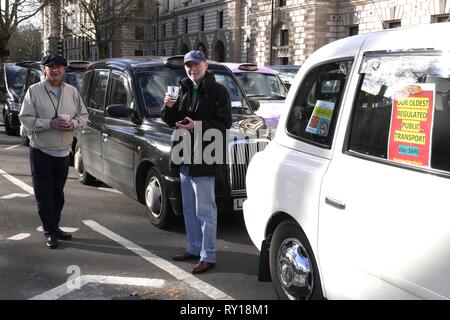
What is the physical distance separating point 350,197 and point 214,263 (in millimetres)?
2280

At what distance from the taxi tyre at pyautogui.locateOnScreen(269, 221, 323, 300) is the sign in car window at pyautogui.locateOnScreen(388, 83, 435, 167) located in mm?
999

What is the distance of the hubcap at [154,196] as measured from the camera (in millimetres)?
6129

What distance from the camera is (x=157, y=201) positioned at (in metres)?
6.15

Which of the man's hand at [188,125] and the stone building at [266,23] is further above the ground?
the stone building at [266,23]

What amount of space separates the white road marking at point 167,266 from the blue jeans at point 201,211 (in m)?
0.25

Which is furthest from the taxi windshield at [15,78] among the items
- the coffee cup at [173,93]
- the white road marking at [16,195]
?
the coffee cup at [173,93]

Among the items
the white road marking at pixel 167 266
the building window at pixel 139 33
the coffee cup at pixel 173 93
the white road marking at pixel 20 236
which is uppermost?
the building window at pixel 139 33

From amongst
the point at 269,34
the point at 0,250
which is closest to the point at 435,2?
the point at 269,34

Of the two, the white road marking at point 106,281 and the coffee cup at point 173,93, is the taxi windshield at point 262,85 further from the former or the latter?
the white road marking at point 106,281

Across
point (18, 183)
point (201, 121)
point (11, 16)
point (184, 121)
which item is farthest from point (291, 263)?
point (11, 16)

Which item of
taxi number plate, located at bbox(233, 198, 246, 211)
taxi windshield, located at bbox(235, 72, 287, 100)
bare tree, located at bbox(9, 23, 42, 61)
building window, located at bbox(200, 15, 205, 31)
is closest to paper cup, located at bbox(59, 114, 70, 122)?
taxi number plate, located at bbox(233, 198, 246, 211)

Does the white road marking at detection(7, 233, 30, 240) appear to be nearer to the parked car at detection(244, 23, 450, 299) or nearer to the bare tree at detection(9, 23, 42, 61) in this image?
the parked car at detection(244, 23, 450, 299)

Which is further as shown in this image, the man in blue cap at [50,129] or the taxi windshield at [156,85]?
the taxi windshield at [156,85]

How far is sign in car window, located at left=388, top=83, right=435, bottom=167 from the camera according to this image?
2.65 m
